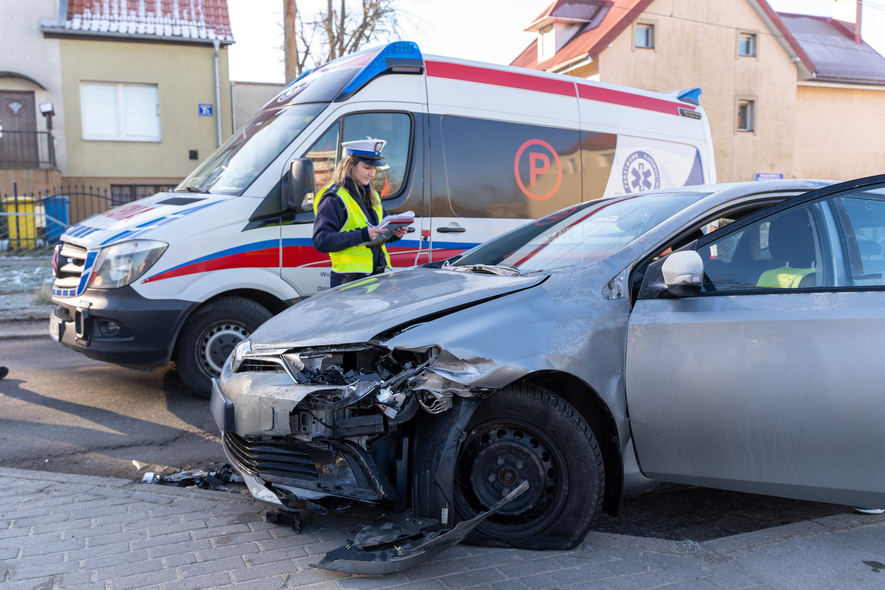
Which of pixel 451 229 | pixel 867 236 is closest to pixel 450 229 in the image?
pixel 451 229

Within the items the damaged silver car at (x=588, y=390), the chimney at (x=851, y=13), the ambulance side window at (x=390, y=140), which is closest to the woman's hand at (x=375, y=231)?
the ambulance side window at (x=390, y=140)

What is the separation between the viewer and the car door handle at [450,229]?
245 inches

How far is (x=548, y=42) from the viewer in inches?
1164

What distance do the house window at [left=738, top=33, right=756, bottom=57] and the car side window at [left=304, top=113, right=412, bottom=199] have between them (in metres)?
26.7

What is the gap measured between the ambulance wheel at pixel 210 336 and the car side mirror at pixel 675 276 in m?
3.36

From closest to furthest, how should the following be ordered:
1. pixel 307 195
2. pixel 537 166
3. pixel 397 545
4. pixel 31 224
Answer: pixel 397 545 < pixel 307 195 < pixel 537 166 < pixel 31 224

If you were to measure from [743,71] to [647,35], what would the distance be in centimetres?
424

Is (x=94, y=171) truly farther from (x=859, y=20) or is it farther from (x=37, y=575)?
(x=859, y=20)

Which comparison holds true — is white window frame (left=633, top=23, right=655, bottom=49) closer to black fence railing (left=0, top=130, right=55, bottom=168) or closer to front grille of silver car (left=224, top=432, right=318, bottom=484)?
black fence railing (left=0, top=130, right=55, bottom=168)

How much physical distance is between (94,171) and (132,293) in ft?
53.4

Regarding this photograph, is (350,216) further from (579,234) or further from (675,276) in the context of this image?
(675,276)

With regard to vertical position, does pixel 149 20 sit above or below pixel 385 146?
above

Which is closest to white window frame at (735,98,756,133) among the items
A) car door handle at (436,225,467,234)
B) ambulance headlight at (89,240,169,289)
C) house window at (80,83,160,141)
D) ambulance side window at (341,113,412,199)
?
house window at (80,83,160,141)

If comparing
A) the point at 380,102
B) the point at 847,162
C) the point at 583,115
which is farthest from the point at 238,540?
the point at 847,162
